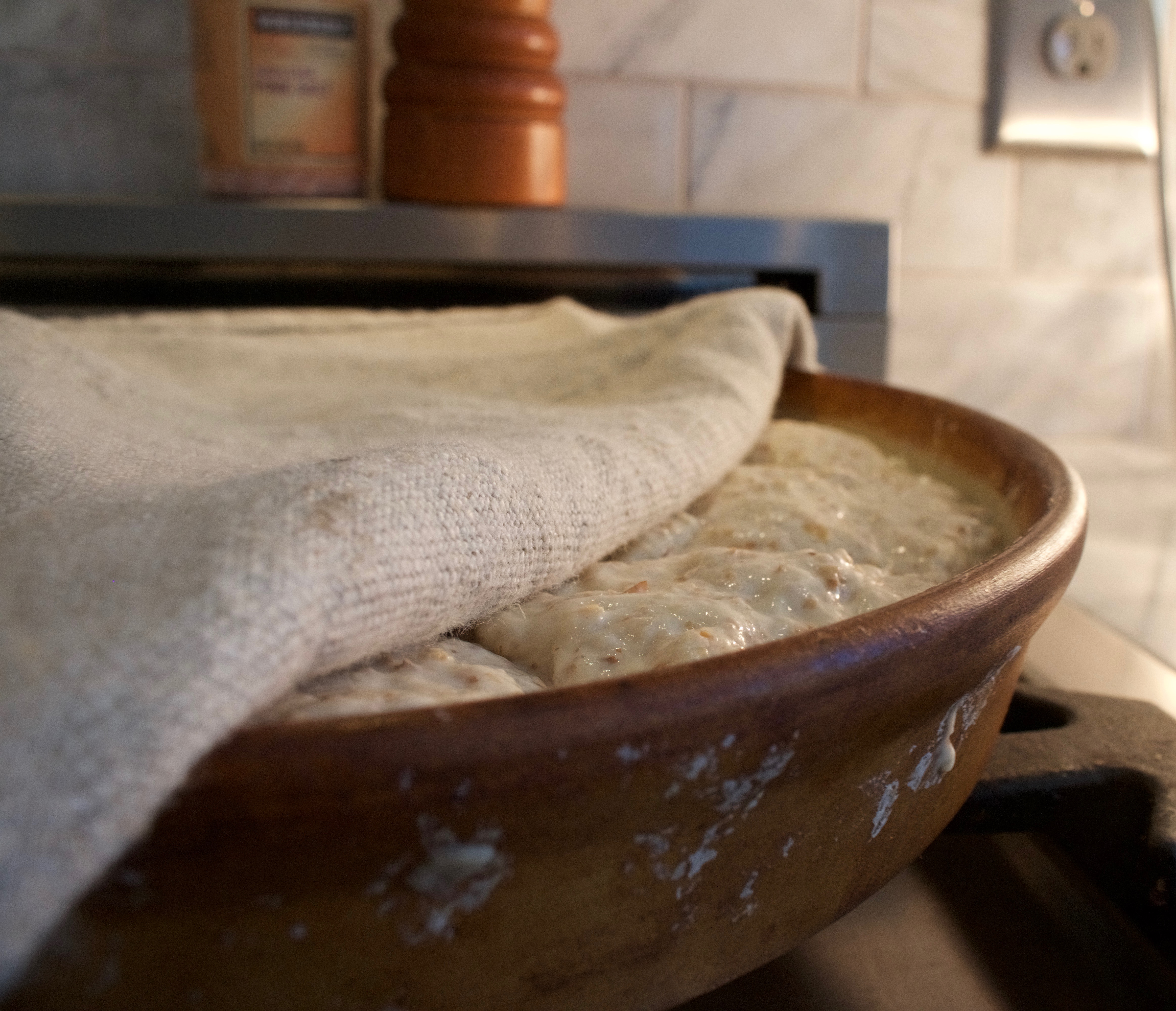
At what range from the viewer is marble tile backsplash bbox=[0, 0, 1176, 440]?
0.89 metres

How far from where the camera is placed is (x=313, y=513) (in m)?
0.19

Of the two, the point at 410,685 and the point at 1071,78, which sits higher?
the point at 1071,78

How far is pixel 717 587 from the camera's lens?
270mm

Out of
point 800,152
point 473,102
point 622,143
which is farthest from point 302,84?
point 800,152

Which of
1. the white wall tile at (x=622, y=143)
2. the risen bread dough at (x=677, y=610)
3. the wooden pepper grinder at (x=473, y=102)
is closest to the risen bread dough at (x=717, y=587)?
the risen bread dough at (x=677, y=610)

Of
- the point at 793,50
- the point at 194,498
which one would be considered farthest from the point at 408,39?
the point at 194,498

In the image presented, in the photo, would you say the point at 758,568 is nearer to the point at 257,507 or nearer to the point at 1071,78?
the point at 257,507

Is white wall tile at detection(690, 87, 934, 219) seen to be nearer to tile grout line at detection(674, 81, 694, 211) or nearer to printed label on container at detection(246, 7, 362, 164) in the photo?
tile grout line at detection(674, 81, 694, 211)

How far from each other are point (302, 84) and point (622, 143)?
376 millimetres

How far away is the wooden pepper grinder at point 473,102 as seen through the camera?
2.29 ft

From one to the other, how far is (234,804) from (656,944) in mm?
92

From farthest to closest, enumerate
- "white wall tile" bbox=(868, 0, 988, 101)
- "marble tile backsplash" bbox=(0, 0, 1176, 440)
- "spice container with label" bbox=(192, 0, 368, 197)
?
"white wall tile" bbox=(868, 0, 988, 101)
"marble tile backsplash" bbox=(0, 0, 1176, 440)
"spice container with label" bbox=(192, 0, 368, 197)

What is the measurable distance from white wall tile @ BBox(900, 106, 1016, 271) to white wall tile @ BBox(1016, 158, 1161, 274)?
3 centimetres

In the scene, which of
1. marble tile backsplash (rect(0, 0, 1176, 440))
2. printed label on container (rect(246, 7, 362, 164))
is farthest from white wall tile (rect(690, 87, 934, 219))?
printed label on container (rect(246, 7, 362, 164))
